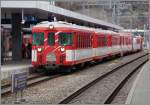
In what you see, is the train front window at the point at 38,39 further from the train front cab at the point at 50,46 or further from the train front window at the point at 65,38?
the train front window at the point at 65,38

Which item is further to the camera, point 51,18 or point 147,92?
point 51,18

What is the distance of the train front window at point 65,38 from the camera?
25172 millimetres

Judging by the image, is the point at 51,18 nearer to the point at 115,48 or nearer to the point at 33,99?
the point at 115,48

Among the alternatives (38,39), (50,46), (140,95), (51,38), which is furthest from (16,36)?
(140,95)

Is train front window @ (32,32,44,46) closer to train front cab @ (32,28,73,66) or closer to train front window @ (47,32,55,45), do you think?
train front cab @ (32,28,73,66)

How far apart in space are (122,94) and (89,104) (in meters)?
3.61

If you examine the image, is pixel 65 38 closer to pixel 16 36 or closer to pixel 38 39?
pixel 38 39

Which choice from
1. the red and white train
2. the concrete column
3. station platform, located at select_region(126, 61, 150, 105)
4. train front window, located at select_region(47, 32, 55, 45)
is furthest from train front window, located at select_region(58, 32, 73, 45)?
the concrete column

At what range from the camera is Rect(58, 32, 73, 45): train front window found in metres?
25.2

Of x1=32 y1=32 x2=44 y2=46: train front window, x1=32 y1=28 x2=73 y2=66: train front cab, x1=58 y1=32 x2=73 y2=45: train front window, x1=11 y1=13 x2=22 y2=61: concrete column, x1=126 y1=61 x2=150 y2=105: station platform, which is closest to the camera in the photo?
x1=126 y1=61 x2=150 y2=105: station platform

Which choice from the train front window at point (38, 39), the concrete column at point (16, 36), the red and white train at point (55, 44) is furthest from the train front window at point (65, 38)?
the concrete column at point (16, 36)

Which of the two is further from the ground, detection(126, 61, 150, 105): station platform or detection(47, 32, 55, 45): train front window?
detection(47, 32, 55, 45): train front window

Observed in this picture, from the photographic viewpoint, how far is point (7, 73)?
22578 millimetres

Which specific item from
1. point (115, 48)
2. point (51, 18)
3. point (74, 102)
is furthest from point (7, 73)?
point (115, 48)
